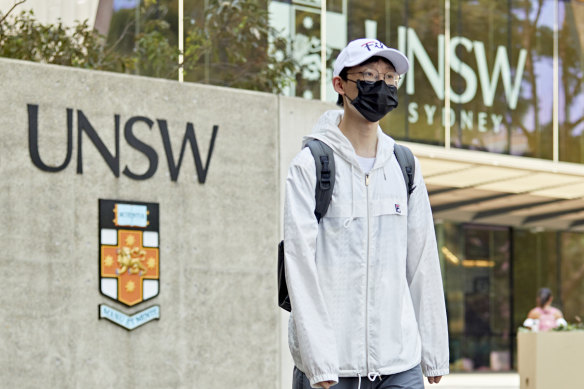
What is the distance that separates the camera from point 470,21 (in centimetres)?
2130

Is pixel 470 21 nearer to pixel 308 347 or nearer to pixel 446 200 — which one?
pixel 446 200

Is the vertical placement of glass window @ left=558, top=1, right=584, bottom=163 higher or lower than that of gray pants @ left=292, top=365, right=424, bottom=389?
higher

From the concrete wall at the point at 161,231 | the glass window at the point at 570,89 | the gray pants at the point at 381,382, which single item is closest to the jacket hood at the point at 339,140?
the gray pants at the point at 381,382

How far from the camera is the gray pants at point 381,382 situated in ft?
12.1

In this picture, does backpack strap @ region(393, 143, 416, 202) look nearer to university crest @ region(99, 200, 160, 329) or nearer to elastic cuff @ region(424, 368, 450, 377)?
elastic cuff @ region(424, 368, 450, 377)

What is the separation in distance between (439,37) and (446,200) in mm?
5084

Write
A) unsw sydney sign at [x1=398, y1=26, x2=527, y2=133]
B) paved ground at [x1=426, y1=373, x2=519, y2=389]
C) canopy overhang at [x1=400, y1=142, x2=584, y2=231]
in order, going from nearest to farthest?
paved ground at [x1=426, y1=373, x2=519, y2=389] < unsw sydney sign at [x1=398, y1=26, x2=527, y2=133] < canopy overhang at [x1=400, y1=142, x2=584, y2=231]

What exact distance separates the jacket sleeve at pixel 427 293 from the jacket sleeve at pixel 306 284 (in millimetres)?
452

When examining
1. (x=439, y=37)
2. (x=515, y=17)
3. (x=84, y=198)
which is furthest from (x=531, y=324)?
(x=515, y=17)

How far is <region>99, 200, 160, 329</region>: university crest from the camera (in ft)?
26.4

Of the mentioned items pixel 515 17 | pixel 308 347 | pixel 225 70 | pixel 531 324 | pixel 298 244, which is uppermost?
pixel 515 17

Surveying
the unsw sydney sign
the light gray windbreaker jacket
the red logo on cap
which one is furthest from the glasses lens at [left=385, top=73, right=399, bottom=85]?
the unsw sydney sign

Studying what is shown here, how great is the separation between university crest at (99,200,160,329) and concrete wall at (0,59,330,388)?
0.06 meters

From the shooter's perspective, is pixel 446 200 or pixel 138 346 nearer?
pixel 138 346
